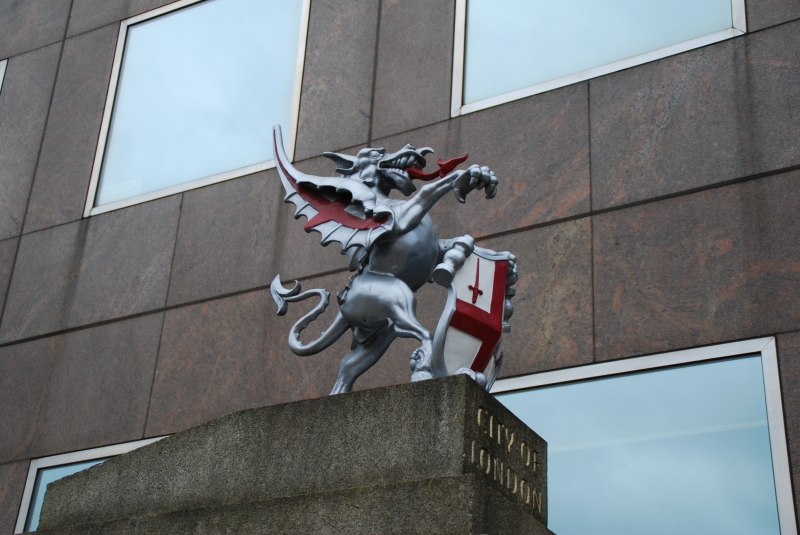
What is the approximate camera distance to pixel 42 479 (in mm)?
10711

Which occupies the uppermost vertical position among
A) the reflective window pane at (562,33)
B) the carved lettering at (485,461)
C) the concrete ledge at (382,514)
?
the reflective window pane at (562,33)

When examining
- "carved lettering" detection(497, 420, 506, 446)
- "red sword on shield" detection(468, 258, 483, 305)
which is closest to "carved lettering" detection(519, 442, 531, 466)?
"carved lettering" detection(497, 420, 506, 446)

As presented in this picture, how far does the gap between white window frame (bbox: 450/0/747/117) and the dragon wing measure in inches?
127

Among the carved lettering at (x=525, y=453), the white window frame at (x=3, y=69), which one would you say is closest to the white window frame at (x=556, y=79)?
the carved lettering at (x=525, y=453)

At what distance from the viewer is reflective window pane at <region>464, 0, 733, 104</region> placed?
9430mm

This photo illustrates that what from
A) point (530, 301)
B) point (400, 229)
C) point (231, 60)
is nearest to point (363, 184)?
point (400, 229)

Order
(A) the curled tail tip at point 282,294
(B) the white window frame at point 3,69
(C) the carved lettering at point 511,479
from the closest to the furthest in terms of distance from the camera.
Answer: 1. (C) the carved lettering at point 511,479
2. (A) the curled tail tip at point 282,294
3. (B) the white window frame at point 3,69

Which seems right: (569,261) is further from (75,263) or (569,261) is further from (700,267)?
(75,263)

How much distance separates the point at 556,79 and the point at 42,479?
5.77m

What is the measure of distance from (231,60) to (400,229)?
6153 millimetres

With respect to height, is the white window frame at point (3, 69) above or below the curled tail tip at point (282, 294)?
above

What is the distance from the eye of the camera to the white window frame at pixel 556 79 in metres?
9.05

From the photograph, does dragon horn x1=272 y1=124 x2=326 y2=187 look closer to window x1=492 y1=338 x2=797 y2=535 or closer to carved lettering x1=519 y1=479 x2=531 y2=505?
carved lettering x1=519 y1=479 x2=531 y2=505

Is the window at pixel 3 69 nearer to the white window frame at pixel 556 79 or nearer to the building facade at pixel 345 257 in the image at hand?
the building facade at pixel 345 257
